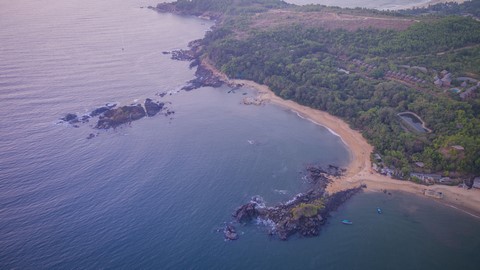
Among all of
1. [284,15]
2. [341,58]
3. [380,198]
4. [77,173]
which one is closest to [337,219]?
[380,198]

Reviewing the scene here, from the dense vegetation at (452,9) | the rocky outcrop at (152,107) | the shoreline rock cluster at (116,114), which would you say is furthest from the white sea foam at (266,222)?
the dense vegetation at (452,9)

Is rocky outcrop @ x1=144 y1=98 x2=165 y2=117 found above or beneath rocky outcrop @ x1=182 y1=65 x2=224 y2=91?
beneath

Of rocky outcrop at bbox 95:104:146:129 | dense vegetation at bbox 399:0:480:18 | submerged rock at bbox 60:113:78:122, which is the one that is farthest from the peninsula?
submerged rock at bbox 60:113:78:122

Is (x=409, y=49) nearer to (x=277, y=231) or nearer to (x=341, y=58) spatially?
(x=341, y=58)

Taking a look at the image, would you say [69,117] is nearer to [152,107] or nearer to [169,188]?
[152,107]

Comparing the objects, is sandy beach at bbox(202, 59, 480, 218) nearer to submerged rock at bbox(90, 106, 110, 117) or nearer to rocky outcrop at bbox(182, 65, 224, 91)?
rocky outcrop at bbox(182, 65, 224, 91)

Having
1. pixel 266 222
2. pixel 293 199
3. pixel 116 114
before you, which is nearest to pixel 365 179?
pixel 293 199
